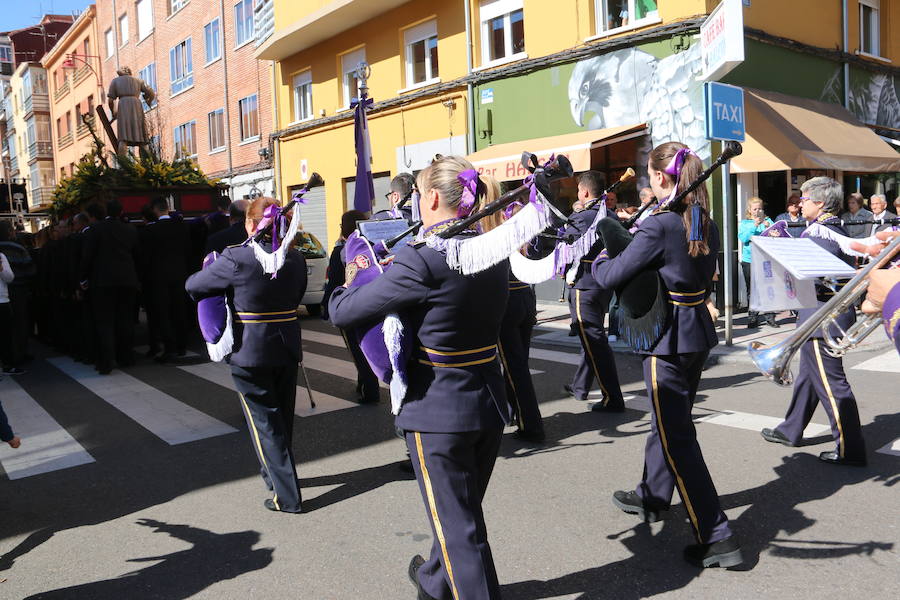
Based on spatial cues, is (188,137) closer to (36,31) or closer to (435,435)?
(435,435)

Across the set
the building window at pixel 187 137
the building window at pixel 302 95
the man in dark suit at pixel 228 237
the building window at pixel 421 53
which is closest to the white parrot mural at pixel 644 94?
the building window at pixel 421 53

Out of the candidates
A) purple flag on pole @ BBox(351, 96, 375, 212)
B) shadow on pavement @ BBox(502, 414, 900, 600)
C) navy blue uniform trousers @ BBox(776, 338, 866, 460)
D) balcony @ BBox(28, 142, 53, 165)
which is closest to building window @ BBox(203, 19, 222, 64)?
purple flag on pole @ BBox(351, 96, 375, 212)

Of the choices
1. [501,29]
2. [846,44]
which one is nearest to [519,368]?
[501,29]

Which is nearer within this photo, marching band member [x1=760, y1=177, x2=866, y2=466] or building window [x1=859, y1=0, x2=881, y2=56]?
marching band member [x1=760, y1=177, x2=866, y2=466]

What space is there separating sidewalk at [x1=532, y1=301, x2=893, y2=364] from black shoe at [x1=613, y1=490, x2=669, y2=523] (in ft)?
10.5

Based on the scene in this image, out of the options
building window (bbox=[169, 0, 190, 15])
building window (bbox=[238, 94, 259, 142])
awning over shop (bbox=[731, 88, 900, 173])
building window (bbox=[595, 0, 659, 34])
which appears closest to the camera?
awning over shop (bbox=[731, 88, 900, 173])

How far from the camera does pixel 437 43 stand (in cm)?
1630

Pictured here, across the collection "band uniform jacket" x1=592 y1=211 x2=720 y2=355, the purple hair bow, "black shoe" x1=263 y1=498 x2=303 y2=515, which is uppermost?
the purple hair bow

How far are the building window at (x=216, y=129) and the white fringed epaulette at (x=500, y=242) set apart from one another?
24584mm

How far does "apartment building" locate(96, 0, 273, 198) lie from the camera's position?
23297mm

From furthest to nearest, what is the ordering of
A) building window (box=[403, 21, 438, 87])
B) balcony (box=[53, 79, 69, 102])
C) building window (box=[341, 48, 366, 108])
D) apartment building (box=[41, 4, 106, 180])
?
balcony (box=[53, 79, 69, 102]) < apartment building (box=[41, 4, 106, 180]) < building window (box=[341, 48, 366, 108]) < building window (box=[403, 21, 438, 87])

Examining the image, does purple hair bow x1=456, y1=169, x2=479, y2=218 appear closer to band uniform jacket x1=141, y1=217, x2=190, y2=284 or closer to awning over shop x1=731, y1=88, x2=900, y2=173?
band uniform jacket x1=141, y1=217, x2=190, y2=284

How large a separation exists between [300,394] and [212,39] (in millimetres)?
21402

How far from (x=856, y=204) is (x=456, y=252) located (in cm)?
1168
